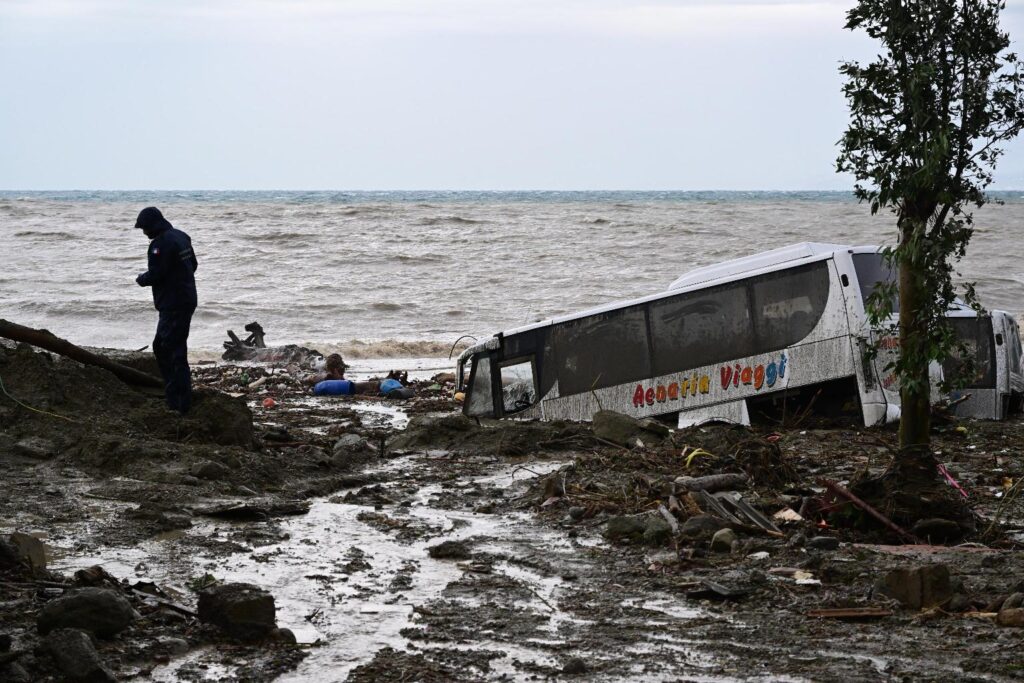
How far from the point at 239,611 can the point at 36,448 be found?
18.3ft

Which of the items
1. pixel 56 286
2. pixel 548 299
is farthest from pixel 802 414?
pixel 56 286

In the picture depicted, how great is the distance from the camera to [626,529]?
8211 millimetres

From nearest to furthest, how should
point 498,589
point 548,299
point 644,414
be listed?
1. point 498,589
2. point 644,414
3. point 548,299

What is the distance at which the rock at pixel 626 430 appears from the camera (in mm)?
12297

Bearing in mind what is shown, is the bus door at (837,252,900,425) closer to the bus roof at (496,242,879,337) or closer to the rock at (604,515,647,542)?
the bus roof at (496,242,879,337)

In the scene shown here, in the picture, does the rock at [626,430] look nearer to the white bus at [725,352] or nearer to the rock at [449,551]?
the white bus at [725,352]

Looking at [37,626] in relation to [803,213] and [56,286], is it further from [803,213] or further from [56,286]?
[803,213]

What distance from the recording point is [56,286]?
36.3m

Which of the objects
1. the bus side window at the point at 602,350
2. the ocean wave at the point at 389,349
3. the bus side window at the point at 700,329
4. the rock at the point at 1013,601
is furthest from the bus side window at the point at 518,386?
the ocean wave at the point at 389,349

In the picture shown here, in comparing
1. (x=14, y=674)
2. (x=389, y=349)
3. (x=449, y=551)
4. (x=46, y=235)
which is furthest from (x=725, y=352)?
(x=46, y=235)

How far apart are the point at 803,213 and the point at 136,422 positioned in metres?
58.8

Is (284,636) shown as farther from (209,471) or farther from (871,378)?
(871,378)

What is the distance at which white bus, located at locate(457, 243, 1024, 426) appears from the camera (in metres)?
13.2

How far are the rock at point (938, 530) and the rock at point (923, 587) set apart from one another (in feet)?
4.94
